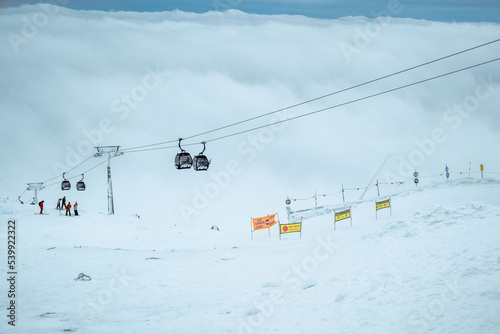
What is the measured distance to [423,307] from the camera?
9797mm

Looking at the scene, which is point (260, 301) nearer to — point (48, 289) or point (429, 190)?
point (48, 289)

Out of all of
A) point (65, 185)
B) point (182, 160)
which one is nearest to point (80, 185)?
point (65, 185)

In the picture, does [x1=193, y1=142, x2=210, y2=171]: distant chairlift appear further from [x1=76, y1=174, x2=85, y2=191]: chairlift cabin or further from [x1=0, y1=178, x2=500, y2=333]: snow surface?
[x1=76, y1=174, x2=85, y2=191]: chairlift cabin

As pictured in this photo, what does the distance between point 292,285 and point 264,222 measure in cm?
1650

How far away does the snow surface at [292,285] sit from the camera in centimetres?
999

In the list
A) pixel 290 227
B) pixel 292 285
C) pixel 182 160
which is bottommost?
pixel 292 285

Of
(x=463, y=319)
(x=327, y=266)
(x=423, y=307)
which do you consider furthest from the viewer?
(x=327, y=266)

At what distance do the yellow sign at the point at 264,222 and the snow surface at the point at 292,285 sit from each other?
26.5ft

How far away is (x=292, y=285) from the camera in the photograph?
1392cm

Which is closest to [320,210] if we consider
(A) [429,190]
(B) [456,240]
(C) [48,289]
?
(A) [429,190]

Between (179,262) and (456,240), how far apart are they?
1231 centimetres

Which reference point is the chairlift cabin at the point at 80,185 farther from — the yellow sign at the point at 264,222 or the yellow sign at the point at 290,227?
the yellow sign at the point at 290,227

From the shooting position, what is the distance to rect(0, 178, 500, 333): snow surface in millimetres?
9992

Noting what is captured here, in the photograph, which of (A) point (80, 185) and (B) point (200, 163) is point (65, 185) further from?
(B) point (200, 163)
